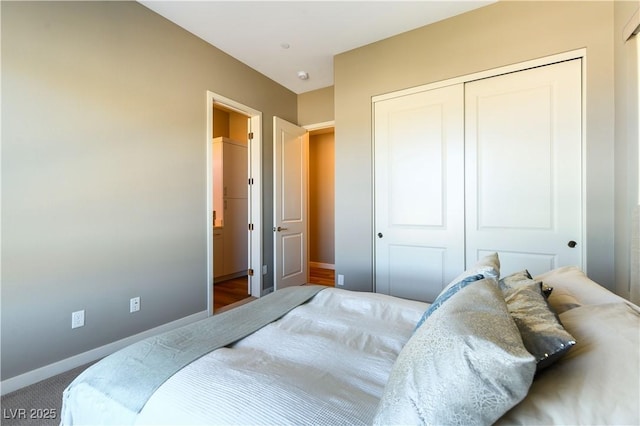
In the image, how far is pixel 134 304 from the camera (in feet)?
7.77

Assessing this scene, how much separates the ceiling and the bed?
2412mm

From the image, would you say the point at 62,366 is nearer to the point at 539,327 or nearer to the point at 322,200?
the point at 539,327

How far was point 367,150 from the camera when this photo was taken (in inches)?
119

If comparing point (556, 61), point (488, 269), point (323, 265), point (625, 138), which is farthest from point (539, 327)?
point (323, 265)

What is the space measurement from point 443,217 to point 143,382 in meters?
2.51

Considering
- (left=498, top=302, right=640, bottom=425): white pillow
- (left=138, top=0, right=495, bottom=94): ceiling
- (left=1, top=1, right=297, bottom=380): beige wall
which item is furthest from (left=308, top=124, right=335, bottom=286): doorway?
(left=498, top=302, right=640, bottom=425): white pillow

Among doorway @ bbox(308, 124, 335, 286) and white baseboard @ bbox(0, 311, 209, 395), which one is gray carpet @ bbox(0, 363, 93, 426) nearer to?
white baseboard @ bbox(0, 311, 209, 395)

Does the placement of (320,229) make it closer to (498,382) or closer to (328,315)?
(328,315)

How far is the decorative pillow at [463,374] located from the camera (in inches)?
20.0

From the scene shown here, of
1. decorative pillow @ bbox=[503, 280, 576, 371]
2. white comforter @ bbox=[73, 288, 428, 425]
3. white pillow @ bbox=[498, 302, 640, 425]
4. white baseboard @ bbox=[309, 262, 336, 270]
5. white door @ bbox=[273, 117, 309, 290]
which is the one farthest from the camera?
white baseboard @ bbox=[309, 262, 336, 270]

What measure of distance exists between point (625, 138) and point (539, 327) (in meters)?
2.06

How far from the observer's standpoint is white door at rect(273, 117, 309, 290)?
3.78 m

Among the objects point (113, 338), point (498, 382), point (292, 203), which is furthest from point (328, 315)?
point (292, 203)

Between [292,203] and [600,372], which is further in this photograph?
[292,203]
